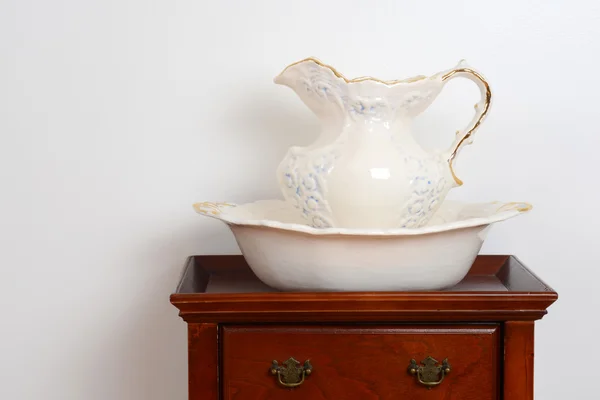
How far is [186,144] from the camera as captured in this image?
3.84ft

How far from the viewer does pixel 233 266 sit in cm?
107

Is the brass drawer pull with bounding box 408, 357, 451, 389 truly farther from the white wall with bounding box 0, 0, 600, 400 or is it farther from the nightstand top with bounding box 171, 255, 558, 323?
the white wall with bounding box 0, 0, 600, 400

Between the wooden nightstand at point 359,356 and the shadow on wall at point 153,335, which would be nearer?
the wooden nightstand at point 359,356

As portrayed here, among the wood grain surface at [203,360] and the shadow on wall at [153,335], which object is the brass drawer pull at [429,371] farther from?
the shadow on wall at [153,335]

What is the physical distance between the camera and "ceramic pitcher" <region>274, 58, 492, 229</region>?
2.93ft

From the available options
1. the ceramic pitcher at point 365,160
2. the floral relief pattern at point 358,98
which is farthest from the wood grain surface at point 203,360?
the floral relief pattern at point 358,98

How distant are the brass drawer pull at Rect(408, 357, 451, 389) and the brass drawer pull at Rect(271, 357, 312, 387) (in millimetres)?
120

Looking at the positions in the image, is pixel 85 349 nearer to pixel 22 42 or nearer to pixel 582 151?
pixel 22 42

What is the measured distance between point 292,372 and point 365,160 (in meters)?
0.27

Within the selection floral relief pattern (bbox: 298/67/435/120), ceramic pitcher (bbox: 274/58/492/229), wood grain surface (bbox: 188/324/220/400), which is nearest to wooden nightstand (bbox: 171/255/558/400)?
wood grain surface (bbox: 188/324/220/400)

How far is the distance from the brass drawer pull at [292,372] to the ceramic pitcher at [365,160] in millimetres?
175

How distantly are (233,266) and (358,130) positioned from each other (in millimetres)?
289

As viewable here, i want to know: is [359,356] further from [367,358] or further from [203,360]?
[203,360]

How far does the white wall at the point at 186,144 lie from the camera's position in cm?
116
